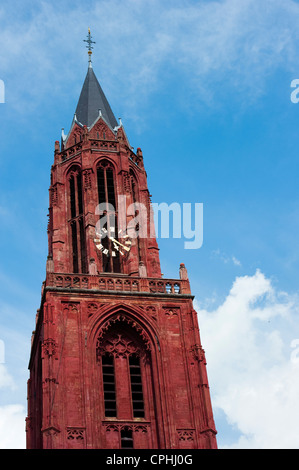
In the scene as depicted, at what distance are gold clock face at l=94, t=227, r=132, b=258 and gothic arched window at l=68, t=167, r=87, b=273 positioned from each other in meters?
1.02

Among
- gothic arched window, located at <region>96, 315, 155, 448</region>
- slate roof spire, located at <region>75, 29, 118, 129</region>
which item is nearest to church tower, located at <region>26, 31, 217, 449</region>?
gothic arched window, located at <region>96, 315, 155, 448</region>

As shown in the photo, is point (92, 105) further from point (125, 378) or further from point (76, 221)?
point (125, 378)

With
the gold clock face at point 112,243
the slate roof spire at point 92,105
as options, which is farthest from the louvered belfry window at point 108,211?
the slate roof spire at point 92,105

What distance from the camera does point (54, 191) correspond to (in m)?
54.3

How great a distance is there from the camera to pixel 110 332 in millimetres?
45906

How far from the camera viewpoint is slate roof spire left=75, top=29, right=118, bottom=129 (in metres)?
58.5

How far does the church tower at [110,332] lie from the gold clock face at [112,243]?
60mm

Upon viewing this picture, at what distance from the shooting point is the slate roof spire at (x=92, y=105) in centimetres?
5847

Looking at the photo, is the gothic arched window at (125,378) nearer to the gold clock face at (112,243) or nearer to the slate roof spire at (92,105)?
the gold clock face at (112,243)

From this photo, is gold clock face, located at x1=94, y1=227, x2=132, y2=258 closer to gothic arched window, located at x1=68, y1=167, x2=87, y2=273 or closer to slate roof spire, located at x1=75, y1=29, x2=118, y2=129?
gothic arched window, located at x1=68, y1=167, x2=87, y2=273

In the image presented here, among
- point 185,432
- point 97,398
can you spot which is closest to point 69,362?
point 97,398
